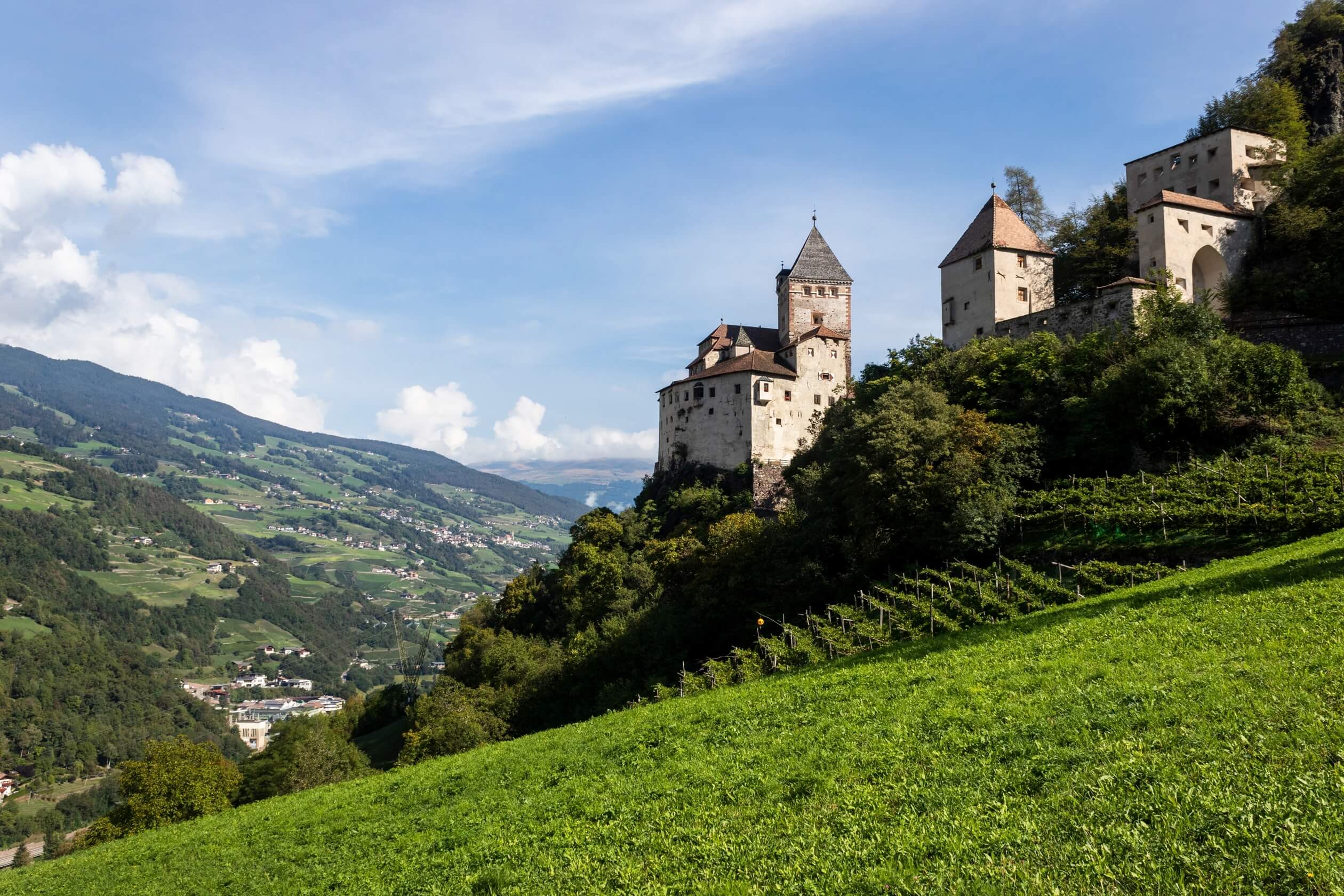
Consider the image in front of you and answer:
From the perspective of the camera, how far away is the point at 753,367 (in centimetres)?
7912

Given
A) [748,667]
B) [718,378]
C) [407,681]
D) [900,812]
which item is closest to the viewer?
[900,812]

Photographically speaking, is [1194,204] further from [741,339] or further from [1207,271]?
[741,339]

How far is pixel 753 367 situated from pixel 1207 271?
117ft

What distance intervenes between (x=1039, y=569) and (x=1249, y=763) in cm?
2481

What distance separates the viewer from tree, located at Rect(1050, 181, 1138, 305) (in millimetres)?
63281

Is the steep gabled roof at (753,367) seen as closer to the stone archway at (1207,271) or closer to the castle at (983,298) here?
the castle at (983,298)

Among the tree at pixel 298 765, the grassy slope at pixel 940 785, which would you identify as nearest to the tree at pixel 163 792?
the tree at pixel 298 765

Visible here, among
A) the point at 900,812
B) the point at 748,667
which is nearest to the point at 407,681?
the point at 748,667

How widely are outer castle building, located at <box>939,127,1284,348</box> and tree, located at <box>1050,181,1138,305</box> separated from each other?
190 centimetres

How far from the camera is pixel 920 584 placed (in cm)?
3619

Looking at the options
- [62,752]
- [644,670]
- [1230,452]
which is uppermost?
[1230,452]

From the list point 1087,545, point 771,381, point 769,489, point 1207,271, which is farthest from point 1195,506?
point 771,381

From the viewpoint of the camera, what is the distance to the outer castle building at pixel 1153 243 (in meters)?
55.6

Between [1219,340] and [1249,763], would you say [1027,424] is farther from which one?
[1249,763]
